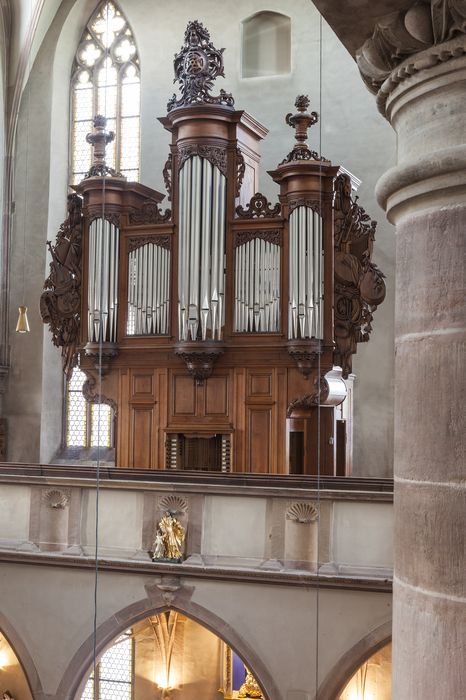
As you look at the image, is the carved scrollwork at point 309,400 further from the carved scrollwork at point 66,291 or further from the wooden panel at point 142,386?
the carved scrollwork at point 66,291

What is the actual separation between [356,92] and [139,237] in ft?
15.4

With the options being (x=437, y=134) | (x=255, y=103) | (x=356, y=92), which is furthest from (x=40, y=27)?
(x=437, y=134)

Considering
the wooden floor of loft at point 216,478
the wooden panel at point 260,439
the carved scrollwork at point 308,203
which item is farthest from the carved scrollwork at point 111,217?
the wooden floor of loft at point 216,478

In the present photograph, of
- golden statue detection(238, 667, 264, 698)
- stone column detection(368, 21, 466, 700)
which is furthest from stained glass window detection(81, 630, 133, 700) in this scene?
stone column detection(368, 21, 466, 700)

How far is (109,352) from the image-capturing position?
12.7 meters

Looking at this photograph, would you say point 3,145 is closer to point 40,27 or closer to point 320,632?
point 40,27

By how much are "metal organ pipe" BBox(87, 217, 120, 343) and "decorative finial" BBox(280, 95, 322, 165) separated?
8.26 ft

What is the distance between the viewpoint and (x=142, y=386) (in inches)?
501

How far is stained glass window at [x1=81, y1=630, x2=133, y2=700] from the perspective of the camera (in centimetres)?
1459

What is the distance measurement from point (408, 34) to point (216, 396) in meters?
10.2

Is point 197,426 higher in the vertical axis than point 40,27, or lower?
lower

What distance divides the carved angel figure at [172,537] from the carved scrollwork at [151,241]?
3.92 metres

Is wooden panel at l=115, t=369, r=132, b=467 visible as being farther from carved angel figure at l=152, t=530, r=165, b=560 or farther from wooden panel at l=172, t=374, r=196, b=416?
carved angel figure at l=152, t=530, r=165, b=560

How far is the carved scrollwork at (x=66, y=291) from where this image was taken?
520 inches
